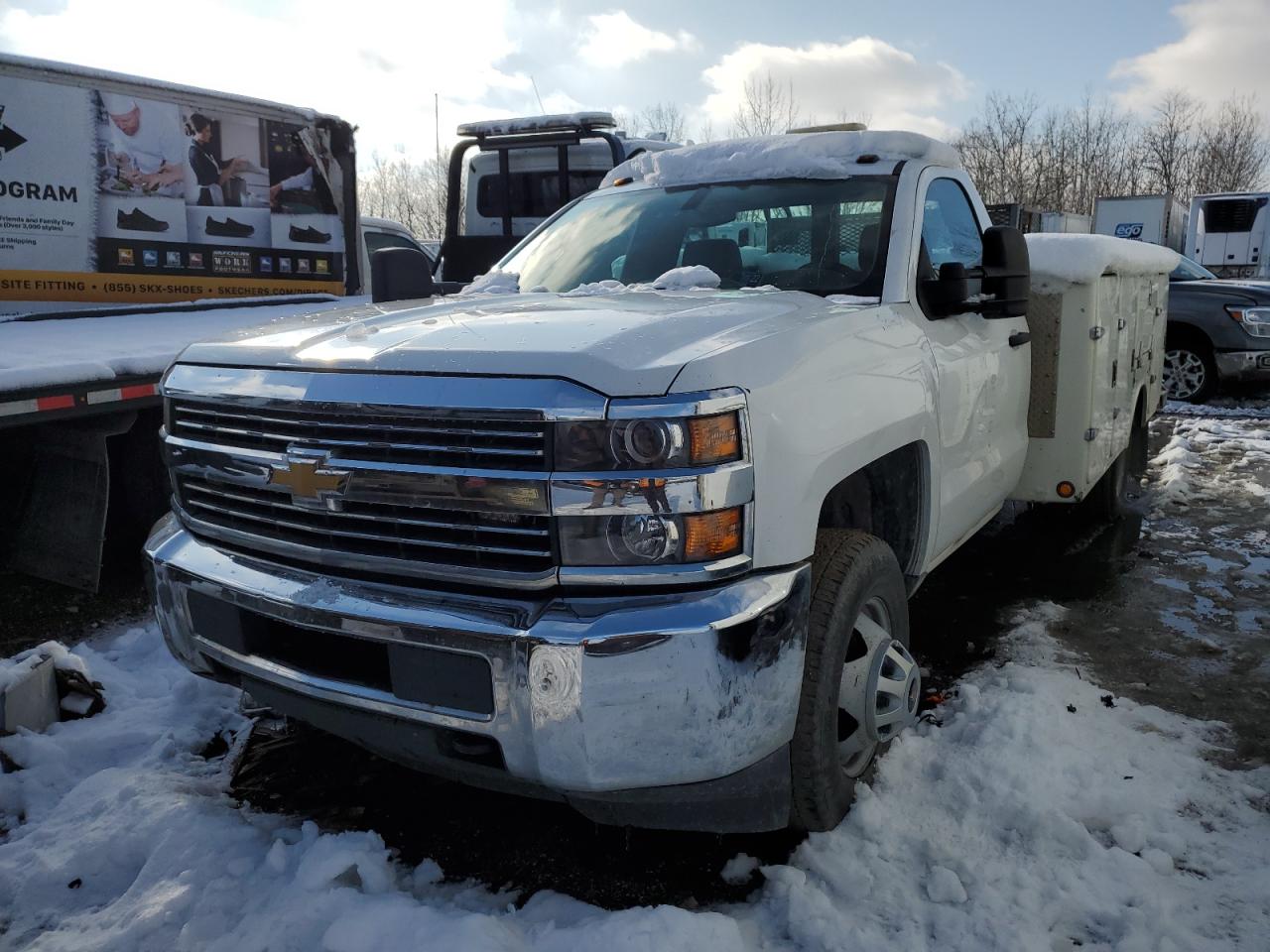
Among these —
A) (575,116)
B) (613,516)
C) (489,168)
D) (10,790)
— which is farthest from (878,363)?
(489,168)

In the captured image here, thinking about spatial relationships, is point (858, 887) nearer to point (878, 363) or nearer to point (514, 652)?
point (514, 652)

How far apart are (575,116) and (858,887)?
24.9 feet

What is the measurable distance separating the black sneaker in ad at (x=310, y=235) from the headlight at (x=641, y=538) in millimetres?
5468

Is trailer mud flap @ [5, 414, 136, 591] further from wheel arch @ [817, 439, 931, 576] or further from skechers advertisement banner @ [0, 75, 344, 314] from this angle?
wheel arch @ [817, 439, 931, 576]

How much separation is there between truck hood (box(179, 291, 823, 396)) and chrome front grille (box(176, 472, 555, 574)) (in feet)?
1.04

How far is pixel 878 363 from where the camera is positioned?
2.61 m

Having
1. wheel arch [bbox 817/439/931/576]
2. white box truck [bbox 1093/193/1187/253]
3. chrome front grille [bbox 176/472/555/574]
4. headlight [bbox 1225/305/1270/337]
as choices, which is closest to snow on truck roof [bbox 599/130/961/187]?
wheel arch [bbox 817/439/931/576]

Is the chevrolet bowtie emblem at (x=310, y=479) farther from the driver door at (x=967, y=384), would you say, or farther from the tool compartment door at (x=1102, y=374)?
the tool compartment door at (x=1102, y=374)

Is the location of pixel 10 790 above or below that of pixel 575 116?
below

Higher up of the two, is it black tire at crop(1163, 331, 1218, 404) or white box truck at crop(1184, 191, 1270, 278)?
white box truck at crop(1184, 191, 1270, 278)

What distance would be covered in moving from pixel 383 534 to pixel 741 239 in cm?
177

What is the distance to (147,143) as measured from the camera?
5707mm

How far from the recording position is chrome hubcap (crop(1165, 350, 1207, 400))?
10375 millimetres

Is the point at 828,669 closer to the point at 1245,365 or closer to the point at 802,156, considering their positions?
the point at 802,156
